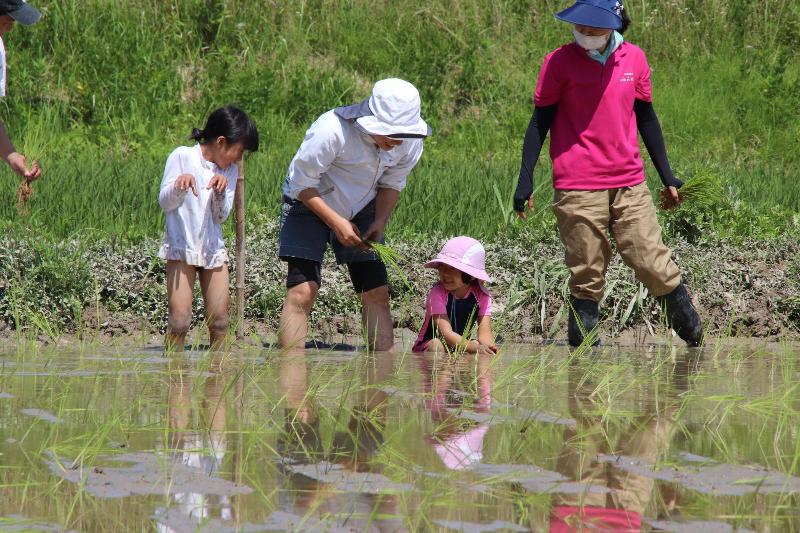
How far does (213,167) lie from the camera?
6023 mm

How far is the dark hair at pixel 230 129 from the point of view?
5.96m

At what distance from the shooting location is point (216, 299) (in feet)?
19.9

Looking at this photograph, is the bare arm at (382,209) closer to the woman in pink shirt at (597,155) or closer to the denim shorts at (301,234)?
the denim shorts at (301,234)

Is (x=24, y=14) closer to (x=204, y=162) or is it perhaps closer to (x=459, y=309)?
(x=204, y=162)

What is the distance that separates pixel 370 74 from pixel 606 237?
7.75 meters

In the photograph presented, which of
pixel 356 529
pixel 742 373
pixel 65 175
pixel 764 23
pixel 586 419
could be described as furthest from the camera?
pixel 764 23

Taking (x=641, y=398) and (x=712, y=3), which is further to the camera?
(x=712, y=3)

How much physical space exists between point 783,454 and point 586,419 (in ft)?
2.33

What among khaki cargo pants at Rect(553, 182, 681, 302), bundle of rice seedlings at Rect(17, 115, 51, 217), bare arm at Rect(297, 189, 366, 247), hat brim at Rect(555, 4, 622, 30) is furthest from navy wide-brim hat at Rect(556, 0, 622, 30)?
bundle of rice seedlings at Rect(17, 115, 51, 217)

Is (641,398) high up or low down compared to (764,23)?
down

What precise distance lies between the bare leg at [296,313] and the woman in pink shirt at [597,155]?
111 centimetres

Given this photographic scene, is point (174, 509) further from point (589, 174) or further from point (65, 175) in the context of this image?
point (65, 175)

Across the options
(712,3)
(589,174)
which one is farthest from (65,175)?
(712,3)

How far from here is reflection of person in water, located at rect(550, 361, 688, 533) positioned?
2789 mm
